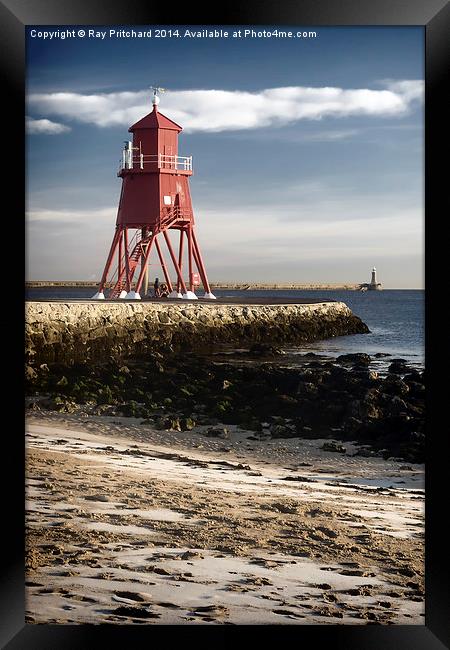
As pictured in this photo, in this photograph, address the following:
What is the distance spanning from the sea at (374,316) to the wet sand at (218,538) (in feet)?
1.92

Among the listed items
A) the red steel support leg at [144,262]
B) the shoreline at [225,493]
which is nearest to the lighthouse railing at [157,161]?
the red steel support leg at [144,262]

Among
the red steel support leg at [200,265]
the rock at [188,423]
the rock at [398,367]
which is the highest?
the red steel support leg at [200,265]

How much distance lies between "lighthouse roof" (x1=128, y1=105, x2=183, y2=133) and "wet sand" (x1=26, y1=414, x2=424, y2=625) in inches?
59.3

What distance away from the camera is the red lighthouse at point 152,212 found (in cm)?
340

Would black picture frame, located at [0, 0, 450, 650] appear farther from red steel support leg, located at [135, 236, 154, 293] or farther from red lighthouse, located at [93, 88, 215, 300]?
red steel support leg, located at [135, 236, 154, 293]

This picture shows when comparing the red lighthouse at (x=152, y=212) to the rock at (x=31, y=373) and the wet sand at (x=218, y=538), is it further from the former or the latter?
the wet sand at (x=218, y=538)

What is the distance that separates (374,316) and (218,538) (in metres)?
1.38

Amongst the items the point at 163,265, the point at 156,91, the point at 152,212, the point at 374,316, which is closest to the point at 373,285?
the point at 374,316

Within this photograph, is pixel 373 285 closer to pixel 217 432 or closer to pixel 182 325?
pixel 217 432

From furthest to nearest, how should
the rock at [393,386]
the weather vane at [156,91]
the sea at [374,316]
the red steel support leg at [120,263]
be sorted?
the red steel support leg at [120,263], the rock at [393,386], the weather vane at [156,91], the sea at [374,316]

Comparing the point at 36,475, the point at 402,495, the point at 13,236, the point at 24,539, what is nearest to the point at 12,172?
the point at 13,236

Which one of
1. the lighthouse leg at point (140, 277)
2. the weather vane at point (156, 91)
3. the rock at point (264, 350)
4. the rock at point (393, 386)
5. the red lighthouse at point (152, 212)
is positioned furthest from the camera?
the rock at point (264, 350)

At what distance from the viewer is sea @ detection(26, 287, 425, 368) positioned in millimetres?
3072
